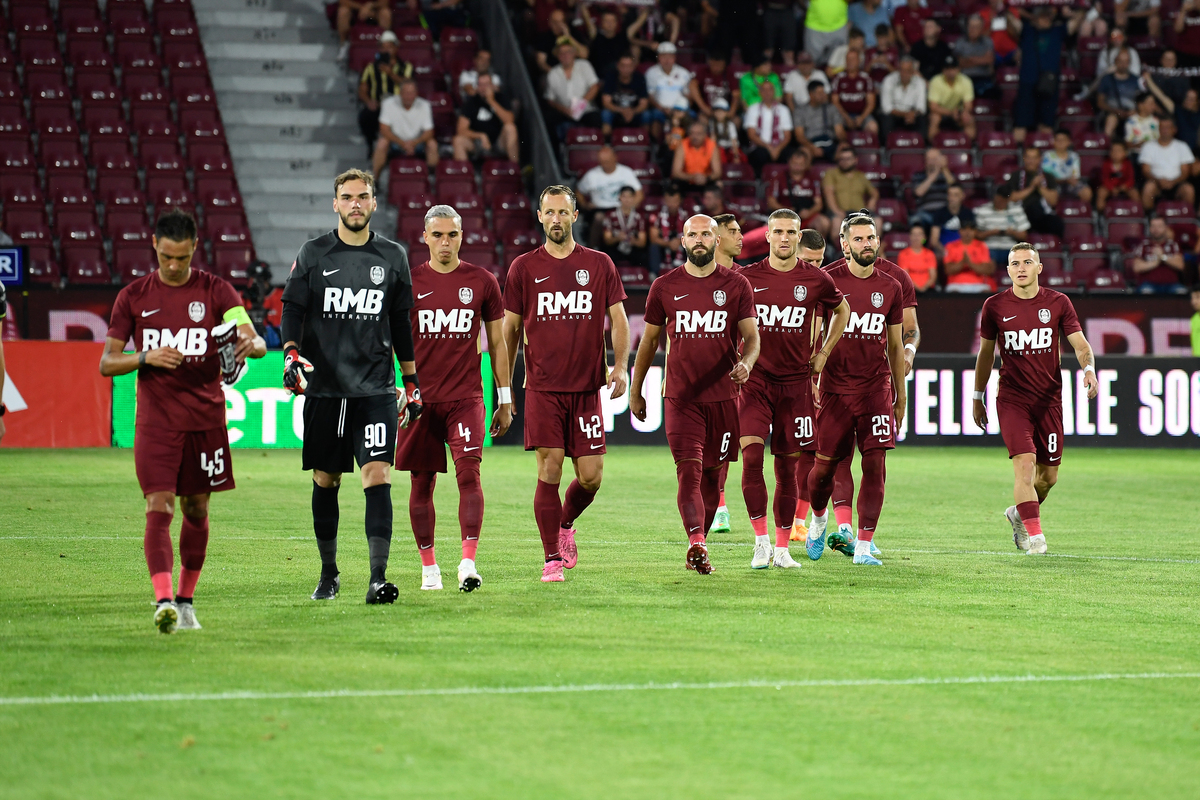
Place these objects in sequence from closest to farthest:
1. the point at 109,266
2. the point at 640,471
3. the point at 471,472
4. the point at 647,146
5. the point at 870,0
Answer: the point at 471,472, the point at 640,471, the point at 109,266, the point at 647,146, the point at 870,0

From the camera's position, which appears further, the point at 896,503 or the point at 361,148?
the point at 361,148

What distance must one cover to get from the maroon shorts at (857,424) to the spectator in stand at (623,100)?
49.1ft

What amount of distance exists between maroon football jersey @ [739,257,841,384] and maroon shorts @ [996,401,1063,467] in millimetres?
1832

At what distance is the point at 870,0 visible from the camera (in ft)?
91.6

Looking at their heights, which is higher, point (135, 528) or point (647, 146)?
point (647, 146)

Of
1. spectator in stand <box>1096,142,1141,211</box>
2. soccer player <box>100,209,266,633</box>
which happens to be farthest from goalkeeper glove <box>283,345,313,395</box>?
spectator in stand <box>1096,142,1141,211</box>

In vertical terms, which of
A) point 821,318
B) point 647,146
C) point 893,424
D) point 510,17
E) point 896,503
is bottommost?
point 896,503

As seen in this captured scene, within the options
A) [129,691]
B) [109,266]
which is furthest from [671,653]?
[109,266]

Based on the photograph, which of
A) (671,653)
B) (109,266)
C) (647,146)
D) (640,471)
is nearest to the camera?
(671,653)

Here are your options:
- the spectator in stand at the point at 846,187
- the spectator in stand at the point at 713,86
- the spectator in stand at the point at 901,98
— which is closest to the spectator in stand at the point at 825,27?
the spectator in stand at the point at 901,98

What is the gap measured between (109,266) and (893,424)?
14.5 meters

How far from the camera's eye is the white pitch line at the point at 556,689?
Result: 19.5 feet

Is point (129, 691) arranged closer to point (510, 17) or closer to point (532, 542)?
point (532, 542)

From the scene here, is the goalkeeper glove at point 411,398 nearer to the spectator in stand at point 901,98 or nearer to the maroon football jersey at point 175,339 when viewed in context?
the maroon football jersey at point 175,339
